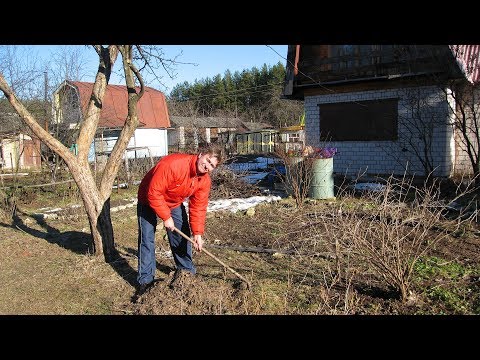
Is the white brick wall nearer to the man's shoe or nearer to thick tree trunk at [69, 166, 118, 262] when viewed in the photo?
thick tree trunk at [69, 166, 118, 262]

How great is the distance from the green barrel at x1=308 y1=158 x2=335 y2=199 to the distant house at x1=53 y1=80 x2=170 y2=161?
217 inches

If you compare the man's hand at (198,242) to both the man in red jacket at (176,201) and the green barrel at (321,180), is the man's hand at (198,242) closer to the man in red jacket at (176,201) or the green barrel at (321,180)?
the man in red jacket at (176,201)

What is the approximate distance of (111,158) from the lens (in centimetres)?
566

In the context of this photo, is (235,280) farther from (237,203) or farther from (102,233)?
(237,203)

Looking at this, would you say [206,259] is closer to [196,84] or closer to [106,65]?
[106,65]

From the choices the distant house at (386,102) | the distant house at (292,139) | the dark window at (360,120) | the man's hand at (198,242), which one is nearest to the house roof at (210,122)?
the distant house at (292,139)

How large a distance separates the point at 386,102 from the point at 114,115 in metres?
17.2

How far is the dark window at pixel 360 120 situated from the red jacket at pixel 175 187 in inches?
379

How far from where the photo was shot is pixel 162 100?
3353cm

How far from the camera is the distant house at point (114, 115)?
45.7ft
